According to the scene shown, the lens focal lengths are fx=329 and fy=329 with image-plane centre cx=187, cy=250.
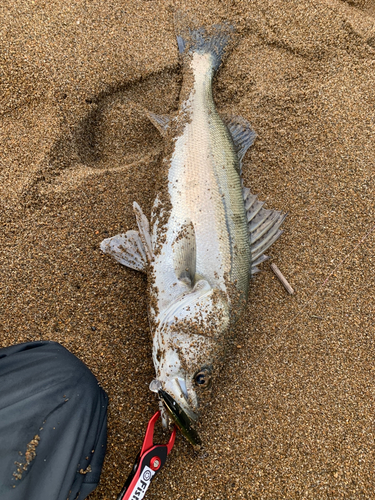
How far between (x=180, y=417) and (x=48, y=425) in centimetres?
84

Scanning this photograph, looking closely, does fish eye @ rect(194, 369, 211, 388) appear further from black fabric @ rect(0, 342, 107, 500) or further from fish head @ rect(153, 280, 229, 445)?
black fabric @ rect(0, 342, 107, 500)

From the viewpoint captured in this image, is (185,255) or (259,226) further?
(259,226)

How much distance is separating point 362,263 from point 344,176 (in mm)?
853

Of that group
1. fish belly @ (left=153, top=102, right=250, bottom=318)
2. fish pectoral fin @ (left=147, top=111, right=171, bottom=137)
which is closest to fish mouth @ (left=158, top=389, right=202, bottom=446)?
fish belly @ (left=153, top=102, right=250, bottom=318)

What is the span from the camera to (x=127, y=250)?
9.24 ft

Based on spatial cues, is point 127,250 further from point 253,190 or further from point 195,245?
point 253,190

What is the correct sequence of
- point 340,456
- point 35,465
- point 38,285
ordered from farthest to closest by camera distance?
1. point 38,285
2. point 340,456
3. point 35,465

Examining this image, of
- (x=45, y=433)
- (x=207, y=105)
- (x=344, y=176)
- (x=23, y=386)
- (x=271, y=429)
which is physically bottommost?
(x=271, y=429)

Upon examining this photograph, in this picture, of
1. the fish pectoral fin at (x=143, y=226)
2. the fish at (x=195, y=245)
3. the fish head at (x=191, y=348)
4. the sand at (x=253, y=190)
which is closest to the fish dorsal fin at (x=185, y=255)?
the fish at (x=195, y=245)

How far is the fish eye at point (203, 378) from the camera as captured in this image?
2.37 meters

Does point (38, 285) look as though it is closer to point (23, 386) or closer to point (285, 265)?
point (23, 386)

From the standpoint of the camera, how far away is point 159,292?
261cm

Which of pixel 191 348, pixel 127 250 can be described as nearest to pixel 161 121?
pixel 127 250

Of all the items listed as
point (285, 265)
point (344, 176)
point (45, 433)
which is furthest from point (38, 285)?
point (344, 176)
